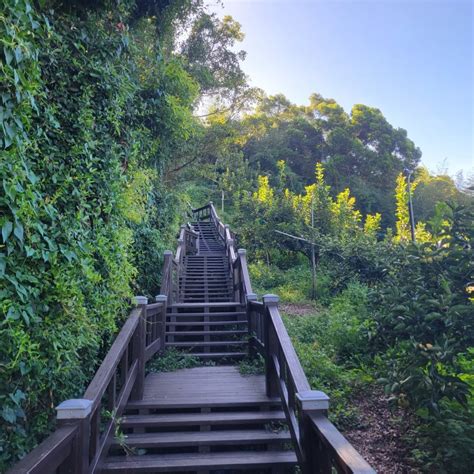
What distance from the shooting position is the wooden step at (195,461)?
97.3 inches

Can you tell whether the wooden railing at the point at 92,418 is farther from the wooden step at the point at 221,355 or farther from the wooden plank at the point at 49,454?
the wooden step at the point at 221,355

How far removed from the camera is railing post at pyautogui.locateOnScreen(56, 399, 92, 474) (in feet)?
5.69

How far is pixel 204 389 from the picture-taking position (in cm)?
357

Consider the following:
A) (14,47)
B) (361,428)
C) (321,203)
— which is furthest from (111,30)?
(321,203)

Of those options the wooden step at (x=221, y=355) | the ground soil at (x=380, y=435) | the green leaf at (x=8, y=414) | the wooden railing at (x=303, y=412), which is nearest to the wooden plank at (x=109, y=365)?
the green leaf at (x=8, y=414)

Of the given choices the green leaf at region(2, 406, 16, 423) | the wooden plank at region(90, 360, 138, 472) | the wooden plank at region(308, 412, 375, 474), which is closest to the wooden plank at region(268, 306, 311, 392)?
the wooden plank at region(308, 412, 375, 474)

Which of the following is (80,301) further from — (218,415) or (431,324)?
(431,324)

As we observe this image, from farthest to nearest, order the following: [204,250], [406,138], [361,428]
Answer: [406,138]
[204,250]
[361,428]

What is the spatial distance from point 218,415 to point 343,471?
73.0 inches

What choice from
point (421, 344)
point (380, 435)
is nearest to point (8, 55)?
point (421, 344)

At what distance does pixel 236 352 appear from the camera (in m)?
4.74

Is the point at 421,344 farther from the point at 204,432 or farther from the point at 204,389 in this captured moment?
the point at 204,389

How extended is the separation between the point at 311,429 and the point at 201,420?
4.33 ft

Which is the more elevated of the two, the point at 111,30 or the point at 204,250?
the point at 111,30
